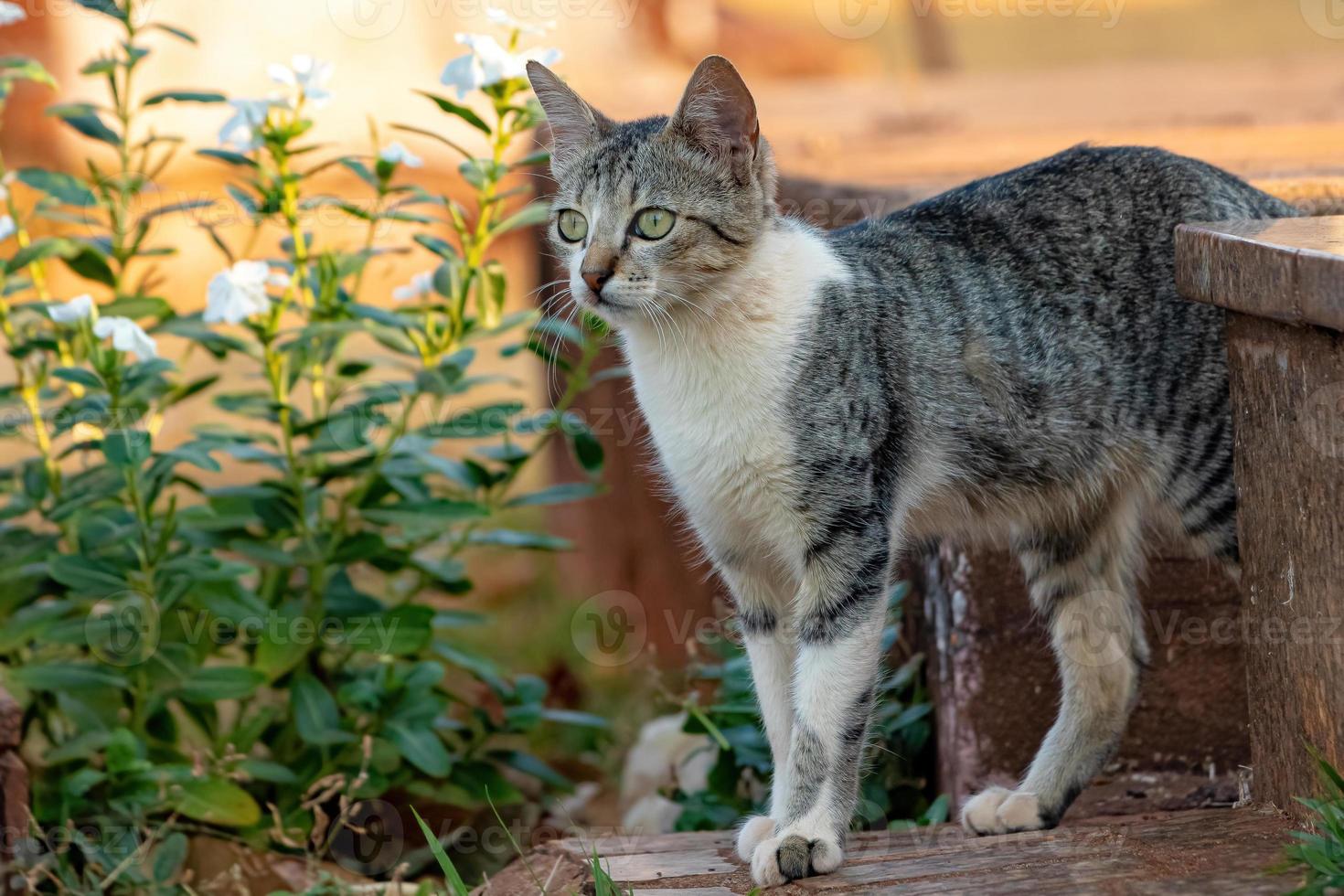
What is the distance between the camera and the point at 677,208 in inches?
106

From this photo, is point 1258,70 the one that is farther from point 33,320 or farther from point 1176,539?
point 33,320

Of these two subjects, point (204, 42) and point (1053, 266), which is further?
point (204, 42)

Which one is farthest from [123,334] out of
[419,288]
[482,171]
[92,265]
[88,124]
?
[482,171]

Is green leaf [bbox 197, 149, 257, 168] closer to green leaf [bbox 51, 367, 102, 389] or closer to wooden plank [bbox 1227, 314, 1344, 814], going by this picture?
green leaf [bbox 51, 367, 102, 389]

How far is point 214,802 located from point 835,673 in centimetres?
161

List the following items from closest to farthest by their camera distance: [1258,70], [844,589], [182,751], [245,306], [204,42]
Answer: [844,589] → [245,306] → [182,751] → [1258,70] → [204,42]

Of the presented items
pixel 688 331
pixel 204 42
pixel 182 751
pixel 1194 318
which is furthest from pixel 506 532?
pixel 204 42

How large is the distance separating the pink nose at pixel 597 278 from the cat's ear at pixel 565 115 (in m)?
0.43

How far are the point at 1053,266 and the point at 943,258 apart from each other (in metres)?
0.22

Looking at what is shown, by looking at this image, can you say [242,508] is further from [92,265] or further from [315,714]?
[92,265]

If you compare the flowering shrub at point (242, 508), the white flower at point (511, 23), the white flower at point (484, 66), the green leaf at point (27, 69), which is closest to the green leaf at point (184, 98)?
the flowering shrub at point (242, 508)

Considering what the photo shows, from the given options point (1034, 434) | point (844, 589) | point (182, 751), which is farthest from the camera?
point (182, 751)

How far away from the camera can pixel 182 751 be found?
141 inches

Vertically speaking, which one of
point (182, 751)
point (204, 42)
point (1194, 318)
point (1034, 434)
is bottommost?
point (182, 751)
